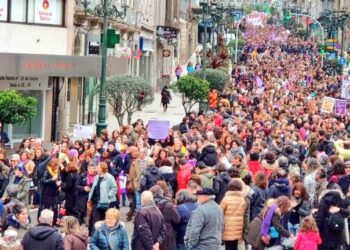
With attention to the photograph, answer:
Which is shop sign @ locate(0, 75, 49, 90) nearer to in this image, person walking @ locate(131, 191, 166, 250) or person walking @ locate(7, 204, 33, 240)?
person walking @ locate(7, 204, 33, 240)

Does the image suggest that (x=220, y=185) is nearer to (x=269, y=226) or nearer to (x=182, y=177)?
(x=182, y=177)

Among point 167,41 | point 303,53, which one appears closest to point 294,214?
point 167,41

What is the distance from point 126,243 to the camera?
464 inches

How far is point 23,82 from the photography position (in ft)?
106

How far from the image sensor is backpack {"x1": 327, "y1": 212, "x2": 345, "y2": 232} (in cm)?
1343

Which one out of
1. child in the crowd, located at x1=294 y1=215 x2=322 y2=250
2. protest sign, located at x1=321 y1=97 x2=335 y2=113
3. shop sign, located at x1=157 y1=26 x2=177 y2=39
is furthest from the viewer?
shop sign, located at x1=157 y1=26 x2=177 y2=39

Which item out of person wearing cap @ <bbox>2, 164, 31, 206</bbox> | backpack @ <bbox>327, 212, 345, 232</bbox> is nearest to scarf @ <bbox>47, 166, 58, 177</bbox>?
person wearing cap @ <bbox>2, 164, 31, 206</bbox>

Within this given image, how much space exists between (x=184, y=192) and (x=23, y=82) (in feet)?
63.7

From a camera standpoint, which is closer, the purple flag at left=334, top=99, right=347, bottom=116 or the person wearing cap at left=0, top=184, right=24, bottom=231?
the person wearing cap at left=0, top=184, right=24, bottom=231

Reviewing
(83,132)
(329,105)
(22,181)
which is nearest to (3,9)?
(83,132)

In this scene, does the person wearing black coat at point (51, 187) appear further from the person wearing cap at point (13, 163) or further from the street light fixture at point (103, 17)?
the street light fixture at point (103, 17)

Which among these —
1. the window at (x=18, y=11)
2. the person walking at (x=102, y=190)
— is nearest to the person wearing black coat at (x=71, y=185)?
the person walking at (x=102, y=190)

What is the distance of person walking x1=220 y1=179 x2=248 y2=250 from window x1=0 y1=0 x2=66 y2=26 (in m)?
19.1

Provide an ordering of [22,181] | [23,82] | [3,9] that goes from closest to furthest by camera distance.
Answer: [22,181] → [3,9] → [23,82]
